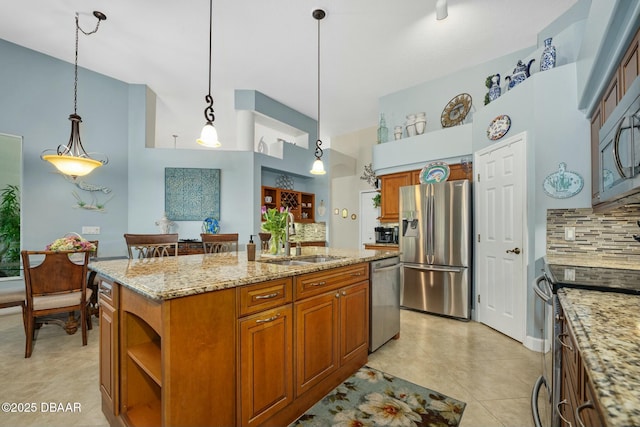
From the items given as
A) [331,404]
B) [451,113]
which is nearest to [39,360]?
[331,404]

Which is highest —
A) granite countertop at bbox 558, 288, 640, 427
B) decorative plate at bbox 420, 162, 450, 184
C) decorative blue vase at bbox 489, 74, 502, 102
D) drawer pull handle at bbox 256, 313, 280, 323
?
decorative blue vase at bbox 489, 74, 502, 102

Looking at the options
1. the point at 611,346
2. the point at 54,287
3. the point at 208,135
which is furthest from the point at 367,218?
the point at 611,346

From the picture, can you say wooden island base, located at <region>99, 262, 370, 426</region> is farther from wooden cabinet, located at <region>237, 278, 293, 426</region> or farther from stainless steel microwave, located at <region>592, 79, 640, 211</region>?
stainless steel microwave, located at <region>592, 79, 640, 211</region>

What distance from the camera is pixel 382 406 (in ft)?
6.02

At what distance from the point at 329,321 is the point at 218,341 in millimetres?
873

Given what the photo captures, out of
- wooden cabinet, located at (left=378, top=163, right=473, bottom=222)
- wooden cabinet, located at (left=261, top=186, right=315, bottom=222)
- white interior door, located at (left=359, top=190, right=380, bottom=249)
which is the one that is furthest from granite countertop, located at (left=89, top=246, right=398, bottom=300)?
white interior door, located at (left=359, top=190, right=380, bottom=249)

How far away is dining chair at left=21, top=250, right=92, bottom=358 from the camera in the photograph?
8.22ft

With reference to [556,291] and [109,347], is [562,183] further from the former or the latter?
[109,347]

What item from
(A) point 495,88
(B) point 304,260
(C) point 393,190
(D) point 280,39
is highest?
(D) point 280,39

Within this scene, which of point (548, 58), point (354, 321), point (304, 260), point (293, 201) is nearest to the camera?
point (354, 321)

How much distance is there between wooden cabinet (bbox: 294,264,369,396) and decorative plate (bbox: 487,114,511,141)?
2269 millimetres

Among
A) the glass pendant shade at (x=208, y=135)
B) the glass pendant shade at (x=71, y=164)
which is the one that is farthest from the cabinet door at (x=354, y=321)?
the glass pendant shade at (x=71, y=164)

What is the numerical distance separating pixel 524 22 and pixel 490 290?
3.16 metres

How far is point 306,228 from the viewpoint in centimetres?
689
